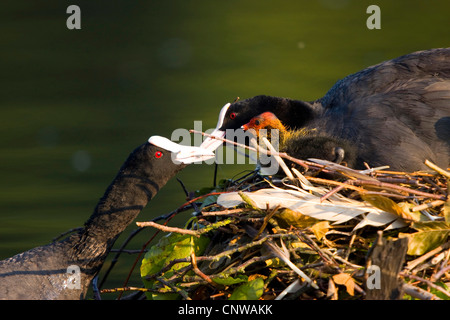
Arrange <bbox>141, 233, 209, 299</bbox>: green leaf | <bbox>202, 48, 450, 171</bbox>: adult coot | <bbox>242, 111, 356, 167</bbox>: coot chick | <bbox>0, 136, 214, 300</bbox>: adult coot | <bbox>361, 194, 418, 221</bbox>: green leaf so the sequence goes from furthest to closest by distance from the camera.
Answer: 1. <bbox>0, 136, 214, 300</bbox>: adult coot
2. <bbox>202, 48, 450, 171</bbox>: adult coot
3. <bbox>242, 111, 356, 167</bbox>: coot chick
4. <bbox>141, 233, 209, 299</bbox>: green leaf
5. <bbox>361, 194, 418, 221</bbox>: green leaf

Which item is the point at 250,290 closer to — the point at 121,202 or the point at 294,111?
the point at 121,202

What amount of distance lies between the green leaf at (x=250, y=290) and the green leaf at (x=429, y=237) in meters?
0.52

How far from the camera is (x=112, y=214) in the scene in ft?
11.8

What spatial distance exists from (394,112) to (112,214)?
1.47 m

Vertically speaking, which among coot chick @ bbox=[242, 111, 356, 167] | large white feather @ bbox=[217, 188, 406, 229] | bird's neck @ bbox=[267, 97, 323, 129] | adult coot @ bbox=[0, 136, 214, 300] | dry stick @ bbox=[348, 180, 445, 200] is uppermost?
bird's neck @ bbox=[267, 97, 323, 129]

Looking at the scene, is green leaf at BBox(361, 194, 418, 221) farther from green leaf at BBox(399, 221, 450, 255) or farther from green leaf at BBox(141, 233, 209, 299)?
green leaf at BBox(141, 233, 209, 299)

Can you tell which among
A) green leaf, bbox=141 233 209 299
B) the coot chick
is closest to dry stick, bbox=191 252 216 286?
green leaf, bbox=141 233 209 299

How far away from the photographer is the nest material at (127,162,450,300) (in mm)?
2422

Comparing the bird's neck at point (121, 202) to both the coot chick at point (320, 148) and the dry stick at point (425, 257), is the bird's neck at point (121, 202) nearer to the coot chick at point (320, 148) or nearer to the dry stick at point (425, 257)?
the coot chick at point (320, 148)

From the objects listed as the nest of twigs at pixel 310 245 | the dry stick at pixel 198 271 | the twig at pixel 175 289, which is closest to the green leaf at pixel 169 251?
the nest of twigs at pixel 310 245

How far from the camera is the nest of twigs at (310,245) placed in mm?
2416

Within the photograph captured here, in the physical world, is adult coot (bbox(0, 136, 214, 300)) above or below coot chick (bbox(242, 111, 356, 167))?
below

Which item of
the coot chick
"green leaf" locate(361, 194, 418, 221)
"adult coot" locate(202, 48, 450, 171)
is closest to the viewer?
"green leaf" locate(361, 194, 418, 221)

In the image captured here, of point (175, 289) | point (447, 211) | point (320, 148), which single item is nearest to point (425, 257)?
point (447, 211)
